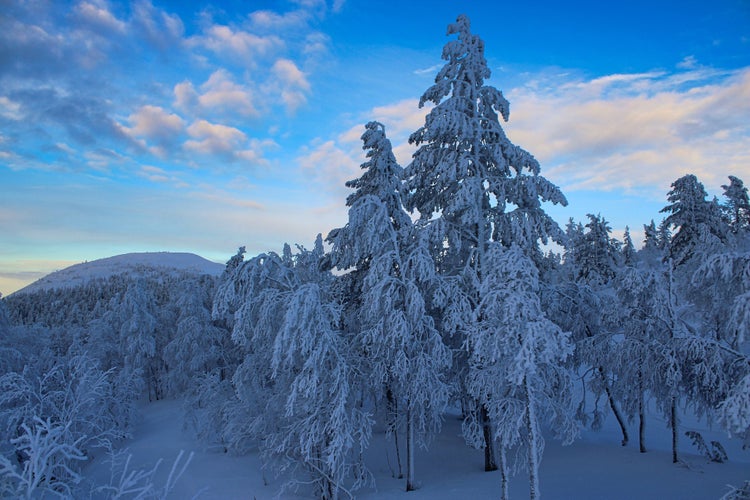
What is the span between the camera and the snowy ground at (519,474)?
12.3 metres

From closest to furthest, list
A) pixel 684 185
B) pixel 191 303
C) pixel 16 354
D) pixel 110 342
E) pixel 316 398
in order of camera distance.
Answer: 1. pixel 316 398
2. pixel 16 354
3. pixel 684 185
4. pixel 191 303
5. pixel 110 342

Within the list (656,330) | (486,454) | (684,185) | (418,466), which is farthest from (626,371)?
(684,185)

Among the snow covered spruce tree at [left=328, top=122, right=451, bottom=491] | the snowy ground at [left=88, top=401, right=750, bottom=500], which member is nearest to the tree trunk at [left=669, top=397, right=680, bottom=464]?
the snowy ground at [left=88, top=401, right=750, bottom=500]

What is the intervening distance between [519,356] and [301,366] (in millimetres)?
7301

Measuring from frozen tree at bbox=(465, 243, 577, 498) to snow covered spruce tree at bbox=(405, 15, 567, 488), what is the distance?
9.00ft

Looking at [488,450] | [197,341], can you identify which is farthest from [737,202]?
[197,341]

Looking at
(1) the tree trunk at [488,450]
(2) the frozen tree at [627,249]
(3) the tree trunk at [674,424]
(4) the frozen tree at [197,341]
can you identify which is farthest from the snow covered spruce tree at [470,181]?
(2) the frozen tree at [627,249]

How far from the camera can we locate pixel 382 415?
15.1 metres

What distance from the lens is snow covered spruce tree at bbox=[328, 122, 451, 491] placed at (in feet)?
42.2

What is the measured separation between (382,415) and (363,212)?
7.46 meters

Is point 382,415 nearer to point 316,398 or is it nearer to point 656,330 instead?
point 316,398

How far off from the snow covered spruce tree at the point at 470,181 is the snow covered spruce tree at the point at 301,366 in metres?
3.85

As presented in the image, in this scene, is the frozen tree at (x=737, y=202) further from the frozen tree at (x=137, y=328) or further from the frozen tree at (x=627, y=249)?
the frozen tree at (x=137, y=328)

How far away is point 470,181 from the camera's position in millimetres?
14000
